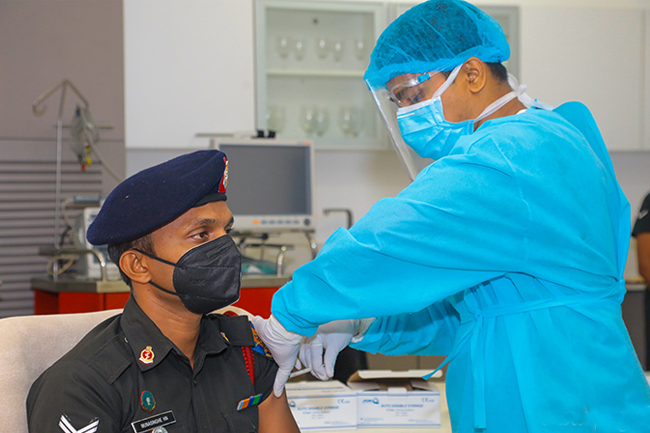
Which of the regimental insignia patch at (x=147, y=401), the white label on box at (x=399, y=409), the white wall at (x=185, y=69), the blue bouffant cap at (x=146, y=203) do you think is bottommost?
the white label on box at (x=399, y=409)

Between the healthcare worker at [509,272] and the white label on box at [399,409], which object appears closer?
the healthcare worker at [509,272]

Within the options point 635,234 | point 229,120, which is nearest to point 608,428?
point 635,234

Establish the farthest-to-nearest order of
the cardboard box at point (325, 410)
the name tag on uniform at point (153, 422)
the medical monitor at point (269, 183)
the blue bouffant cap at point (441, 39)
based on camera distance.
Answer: the medical monitor at point (269, 183) < the cardboard box at point (325, 410) < the blue bouffant cap at point (441, 39) < the name tag on uniform at point (153, 422)

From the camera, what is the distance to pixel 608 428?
3.47ft

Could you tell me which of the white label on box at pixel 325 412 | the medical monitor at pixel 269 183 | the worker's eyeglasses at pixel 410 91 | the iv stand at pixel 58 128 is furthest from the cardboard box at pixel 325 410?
the iv stand at pixel 58 128

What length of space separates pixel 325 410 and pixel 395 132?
27.1 inches

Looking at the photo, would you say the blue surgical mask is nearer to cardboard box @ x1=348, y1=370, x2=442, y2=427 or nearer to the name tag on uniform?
cardboard box @ x1=348, y1=370, x2=442, y2=427

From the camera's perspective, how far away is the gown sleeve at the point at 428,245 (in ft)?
3.28

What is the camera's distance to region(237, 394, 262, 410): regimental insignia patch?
132 cm

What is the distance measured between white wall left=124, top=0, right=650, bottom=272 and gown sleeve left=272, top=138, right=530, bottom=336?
8.86 feet

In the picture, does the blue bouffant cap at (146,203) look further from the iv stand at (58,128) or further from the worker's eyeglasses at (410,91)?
the iv stand at (58,128)

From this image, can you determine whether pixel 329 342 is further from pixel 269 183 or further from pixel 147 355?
pixel 269 183

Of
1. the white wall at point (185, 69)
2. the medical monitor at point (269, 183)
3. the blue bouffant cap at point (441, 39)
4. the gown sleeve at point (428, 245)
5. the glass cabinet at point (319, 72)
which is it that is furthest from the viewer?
the glass cabinet at point (319, 72)

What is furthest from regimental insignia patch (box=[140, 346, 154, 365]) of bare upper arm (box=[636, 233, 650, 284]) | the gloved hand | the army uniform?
bare upper arm (box=[636, 233, 650, 284])
